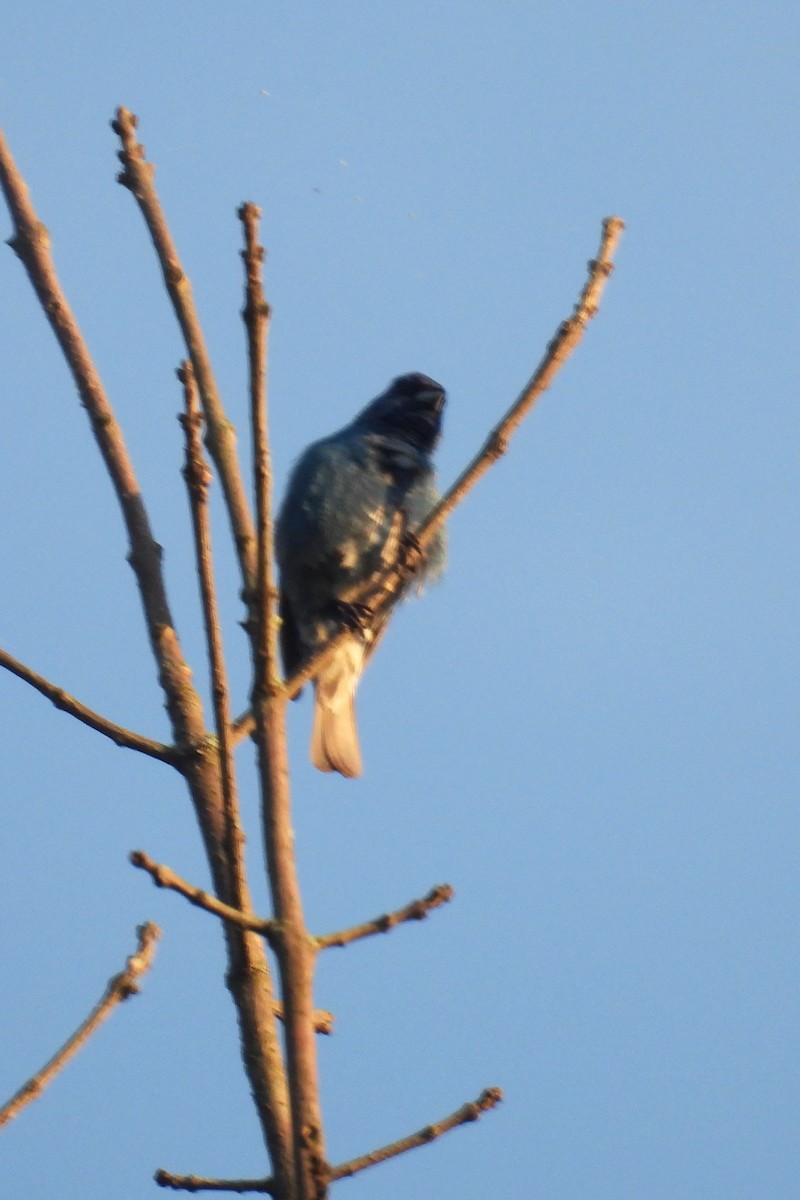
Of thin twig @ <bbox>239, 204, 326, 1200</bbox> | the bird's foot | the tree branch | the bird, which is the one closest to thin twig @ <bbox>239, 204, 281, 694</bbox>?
thin twig @ <bbox>239, 204, 326, 1200</bbox>

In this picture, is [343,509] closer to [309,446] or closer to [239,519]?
[309,446]

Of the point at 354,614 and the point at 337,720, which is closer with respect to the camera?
the point at 354,614

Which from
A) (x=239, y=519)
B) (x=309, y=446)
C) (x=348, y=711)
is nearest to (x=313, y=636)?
(x=348, y=711)

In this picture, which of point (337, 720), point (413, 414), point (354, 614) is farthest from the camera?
point (413, 414)

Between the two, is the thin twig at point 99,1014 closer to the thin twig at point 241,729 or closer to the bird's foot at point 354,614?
the thin twig at point 241,729

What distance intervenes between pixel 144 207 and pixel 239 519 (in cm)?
60

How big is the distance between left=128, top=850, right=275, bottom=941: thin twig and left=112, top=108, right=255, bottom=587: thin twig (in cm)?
41

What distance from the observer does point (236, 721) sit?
2.60 metres

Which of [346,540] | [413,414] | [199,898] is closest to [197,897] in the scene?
[199,898]

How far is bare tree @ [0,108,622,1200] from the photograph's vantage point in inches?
75.5

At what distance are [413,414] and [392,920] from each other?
4.48 m

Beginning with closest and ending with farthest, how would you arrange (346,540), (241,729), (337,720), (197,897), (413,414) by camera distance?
(197,897) → (241,729) → (346,540) → (337,720) → (413,414)

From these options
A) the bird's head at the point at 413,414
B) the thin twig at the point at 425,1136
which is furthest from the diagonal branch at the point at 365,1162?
the bird's head at the point at 413,414

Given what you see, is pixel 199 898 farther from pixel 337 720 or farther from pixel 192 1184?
pixel 337 720
